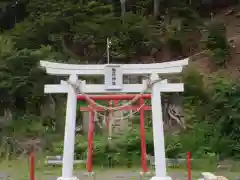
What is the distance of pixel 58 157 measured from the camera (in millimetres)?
15180

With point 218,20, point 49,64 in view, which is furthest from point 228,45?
point 49,64

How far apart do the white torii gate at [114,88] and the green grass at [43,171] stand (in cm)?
376

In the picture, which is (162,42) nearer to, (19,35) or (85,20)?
(85,20)

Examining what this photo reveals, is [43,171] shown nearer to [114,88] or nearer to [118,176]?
[118,176]

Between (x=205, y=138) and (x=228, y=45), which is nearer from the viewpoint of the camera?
(x=205, y=138)

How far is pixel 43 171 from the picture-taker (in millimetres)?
13797

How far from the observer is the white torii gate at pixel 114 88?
8602 mm

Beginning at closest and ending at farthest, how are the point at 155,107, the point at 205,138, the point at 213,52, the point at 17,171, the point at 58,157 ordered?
the point at 155,107 < the point at 17,171 < the point at 58,157 < the point at 205,138 < the point at 213,52

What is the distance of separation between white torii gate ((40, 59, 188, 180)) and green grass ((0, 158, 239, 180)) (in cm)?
376

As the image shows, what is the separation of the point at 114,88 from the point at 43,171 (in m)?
5.74

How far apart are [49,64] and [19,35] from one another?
10355mm

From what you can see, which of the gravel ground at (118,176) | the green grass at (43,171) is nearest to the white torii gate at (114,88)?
the gravel ground at (118,176)

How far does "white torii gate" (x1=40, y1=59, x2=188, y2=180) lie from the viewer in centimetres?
860

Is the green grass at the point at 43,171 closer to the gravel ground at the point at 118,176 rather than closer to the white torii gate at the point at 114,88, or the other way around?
the gravel ground at the point at 118,176
